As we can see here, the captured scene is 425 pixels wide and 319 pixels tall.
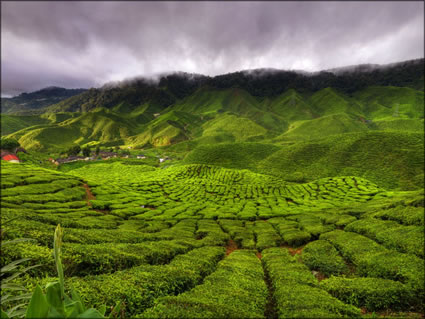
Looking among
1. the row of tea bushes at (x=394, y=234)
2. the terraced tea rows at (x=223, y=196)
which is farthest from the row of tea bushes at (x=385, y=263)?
the terraced tea rows at (x=223, y=196)

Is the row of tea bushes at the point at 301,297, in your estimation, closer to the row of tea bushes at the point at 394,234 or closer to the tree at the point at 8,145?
the row of tea bushes at the point at 394,234

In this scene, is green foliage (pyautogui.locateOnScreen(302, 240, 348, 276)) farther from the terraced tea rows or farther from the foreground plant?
the foreground plant

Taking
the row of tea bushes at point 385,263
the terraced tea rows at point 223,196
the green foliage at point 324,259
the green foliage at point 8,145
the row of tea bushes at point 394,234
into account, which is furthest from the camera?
the green foliage at point 8,145

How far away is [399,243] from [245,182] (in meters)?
59.8

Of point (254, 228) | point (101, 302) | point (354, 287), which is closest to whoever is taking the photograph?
point (101, 302)

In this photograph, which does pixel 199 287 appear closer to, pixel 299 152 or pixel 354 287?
pixel 354 287

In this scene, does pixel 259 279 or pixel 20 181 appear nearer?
pixel 259 279

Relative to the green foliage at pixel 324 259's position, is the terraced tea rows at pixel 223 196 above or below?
below

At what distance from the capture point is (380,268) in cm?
1521

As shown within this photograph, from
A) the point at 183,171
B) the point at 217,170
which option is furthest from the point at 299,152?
the point at 183,171

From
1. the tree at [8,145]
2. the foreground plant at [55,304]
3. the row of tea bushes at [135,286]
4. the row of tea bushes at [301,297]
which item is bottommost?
the row of tea bushes at [301,297]

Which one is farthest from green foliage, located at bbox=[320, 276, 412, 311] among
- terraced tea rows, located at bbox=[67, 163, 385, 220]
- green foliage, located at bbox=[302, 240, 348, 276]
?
terraced tea rows, located at bbox=[67, 163, 385, 220]

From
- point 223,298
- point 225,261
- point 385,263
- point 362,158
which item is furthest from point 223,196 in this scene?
point 362,158

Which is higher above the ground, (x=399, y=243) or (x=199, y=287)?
(x=199, y=287)
